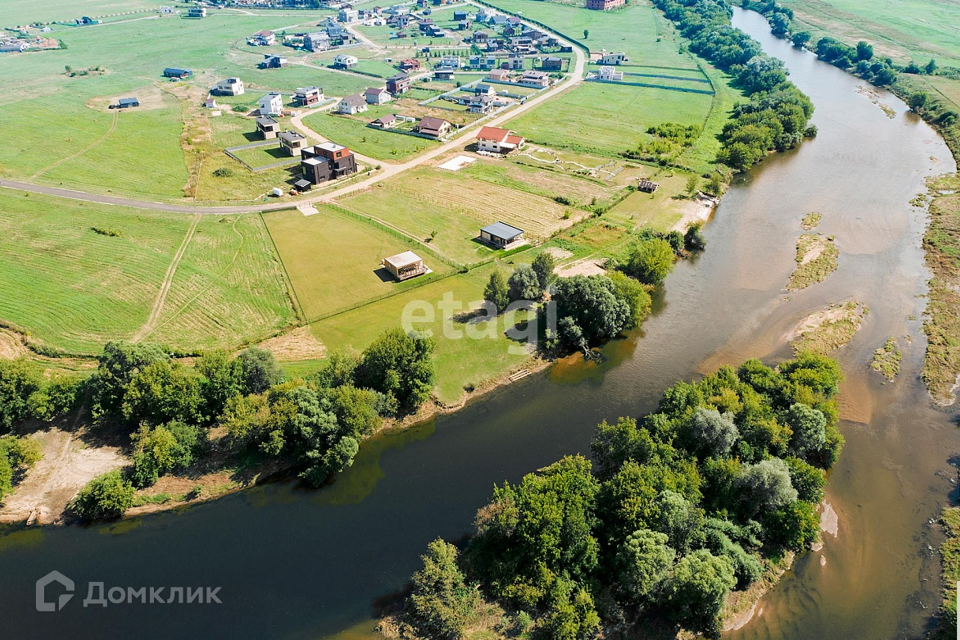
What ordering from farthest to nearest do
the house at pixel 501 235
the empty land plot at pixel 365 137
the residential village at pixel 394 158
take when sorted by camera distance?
1. the empty land plot at pixel 365 137
2. the house at pixel 501 235
3. the residential village at pixel 394 158

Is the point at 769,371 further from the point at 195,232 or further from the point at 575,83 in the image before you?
the point at 575,83

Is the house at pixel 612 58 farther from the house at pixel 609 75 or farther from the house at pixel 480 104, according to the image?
the house at pixel 480 104

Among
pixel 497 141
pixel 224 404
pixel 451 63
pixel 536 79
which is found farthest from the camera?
pixel 451 63

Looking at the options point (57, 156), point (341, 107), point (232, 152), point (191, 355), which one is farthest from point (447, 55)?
point (191, 355)

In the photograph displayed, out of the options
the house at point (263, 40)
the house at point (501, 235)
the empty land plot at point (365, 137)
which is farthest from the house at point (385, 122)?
the house at point (263, 40)

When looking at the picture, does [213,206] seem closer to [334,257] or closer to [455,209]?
[334,257]

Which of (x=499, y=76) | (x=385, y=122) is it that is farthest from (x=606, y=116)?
(x=385, y=122)
